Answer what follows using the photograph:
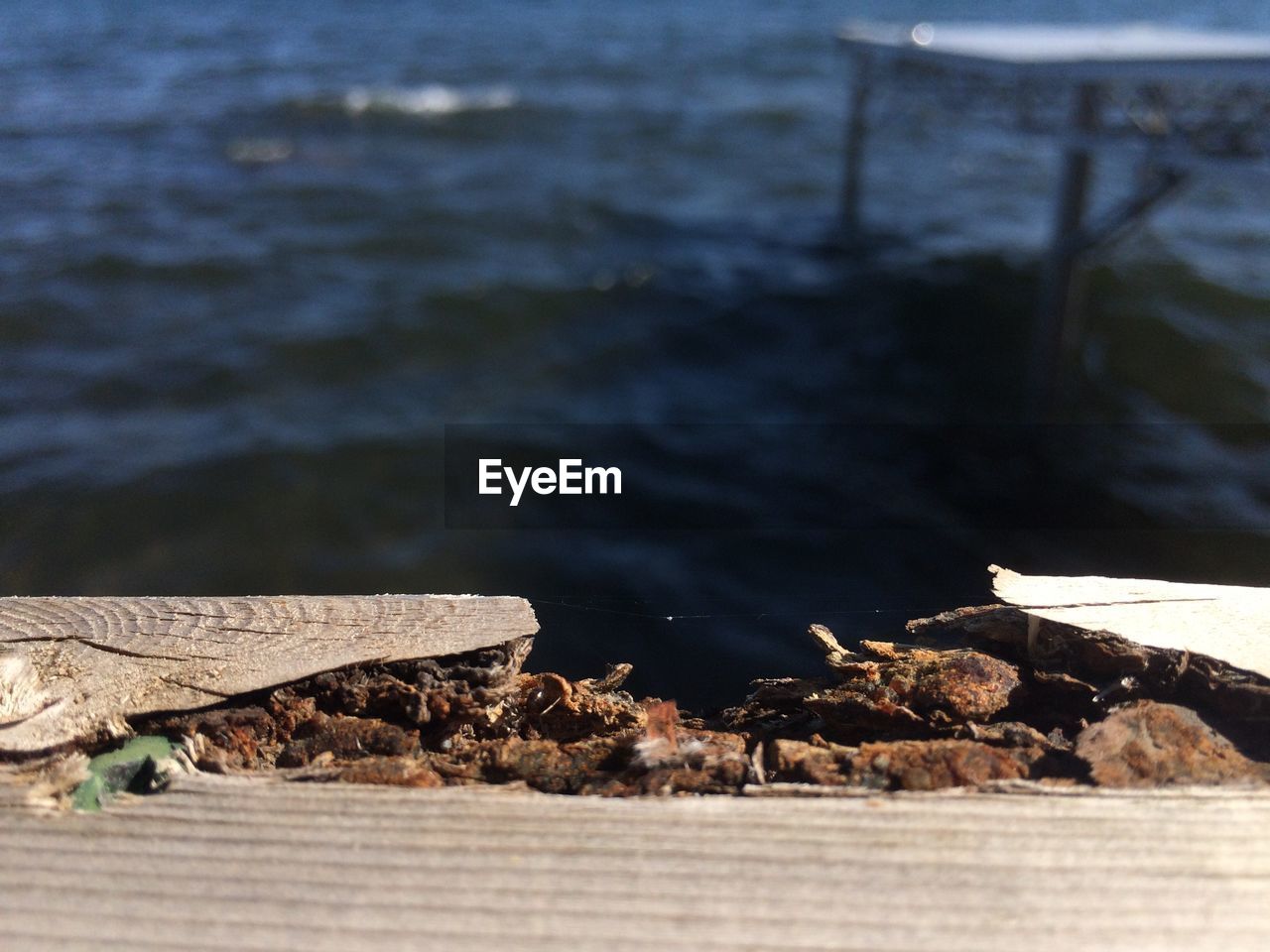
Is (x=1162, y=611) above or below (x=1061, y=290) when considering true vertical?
above

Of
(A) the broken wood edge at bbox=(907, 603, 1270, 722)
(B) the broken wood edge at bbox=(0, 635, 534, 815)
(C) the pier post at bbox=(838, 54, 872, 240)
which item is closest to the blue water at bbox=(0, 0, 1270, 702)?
(A) the broken wood edge at bbox=(907, 603, 1270, 722)

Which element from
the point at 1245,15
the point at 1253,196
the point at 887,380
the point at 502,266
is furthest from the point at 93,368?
the point at 1245,15

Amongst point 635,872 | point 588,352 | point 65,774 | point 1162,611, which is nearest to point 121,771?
point 65,774

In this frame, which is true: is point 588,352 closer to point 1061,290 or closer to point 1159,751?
point 1061,290

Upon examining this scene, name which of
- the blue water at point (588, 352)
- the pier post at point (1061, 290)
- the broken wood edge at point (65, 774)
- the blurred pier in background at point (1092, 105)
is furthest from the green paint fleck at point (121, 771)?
the pier post at point (1061, 290)

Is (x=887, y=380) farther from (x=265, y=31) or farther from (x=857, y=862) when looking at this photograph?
(x=265, y=31)

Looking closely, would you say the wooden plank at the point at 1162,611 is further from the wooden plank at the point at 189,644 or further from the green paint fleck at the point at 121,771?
the green paint fleck at the point at 121,771

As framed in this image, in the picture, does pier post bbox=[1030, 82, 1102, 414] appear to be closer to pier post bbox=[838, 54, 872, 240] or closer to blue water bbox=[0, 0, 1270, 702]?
blue water bbox=[0, 0, 1270, 702]
